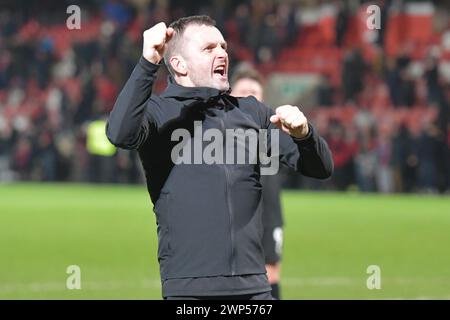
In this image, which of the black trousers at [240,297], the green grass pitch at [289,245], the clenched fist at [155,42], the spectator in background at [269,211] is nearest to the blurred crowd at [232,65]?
the green grass pitch at [289,245]

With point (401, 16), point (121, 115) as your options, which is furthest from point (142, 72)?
point (401, 16)

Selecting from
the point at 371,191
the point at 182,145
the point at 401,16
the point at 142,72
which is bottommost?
the point at 371,191

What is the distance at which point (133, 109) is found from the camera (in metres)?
5.20

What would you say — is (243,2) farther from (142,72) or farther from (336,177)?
(142,72)

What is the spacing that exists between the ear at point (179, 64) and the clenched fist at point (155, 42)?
0.33 meters

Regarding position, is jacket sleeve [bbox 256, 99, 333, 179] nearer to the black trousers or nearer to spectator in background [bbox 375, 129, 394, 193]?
the black trousers

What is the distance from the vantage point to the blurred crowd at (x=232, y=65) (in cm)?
2605

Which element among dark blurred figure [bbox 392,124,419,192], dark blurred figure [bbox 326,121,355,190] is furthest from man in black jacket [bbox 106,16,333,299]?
dark blurred figure [bbox 326,121,355,190]

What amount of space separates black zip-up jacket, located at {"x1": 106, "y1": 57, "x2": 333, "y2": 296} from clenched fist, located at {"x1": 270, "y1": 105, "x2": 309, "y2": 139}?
128 mm

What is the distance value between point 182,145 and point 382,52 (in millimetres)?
23197

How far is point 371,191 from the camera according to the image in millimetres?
26062

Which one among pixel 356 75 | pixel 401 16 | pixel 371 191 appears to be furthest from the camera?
pixel 401 16

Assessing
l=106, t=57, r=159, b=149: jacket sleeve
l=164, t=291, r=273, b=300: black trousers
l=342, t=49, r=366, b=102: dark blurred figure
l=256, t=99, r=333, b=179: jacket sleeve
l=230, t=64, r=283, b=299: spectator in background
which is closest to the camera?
l=106, t=57, r=159, b=149: jacket sleeve

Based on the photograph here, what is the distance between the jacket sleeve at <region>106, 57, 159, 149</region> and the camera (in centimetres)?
519
